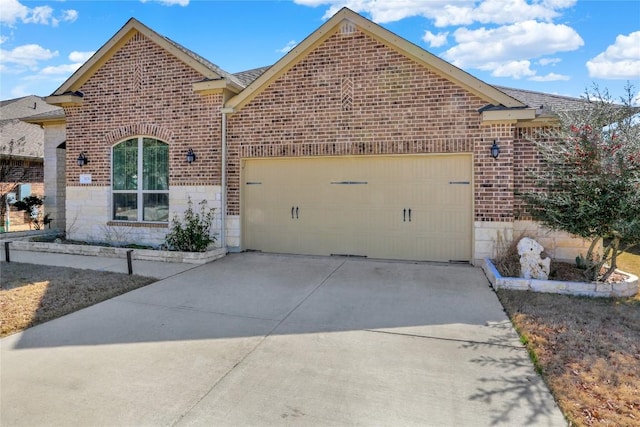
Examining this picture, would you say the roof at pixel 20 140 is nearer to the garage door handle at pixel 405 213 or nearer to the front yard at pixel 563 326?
the front yard at pixel 563 326

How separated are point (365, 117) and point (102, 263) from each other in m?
6.52

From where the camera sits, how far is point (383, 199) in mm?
8594

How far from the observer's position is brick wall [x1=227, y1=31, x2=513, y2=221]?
7859 mm

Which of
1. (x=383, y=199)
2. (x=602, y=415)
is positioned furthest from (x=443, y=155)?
(x=602, y=415)

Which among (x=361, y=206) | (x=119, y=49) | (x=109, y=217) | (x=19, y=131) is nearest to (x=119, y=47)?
(x=119, y=49)

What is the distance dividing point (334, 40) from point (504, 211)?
5202mm

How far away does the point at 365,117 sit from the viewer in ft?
27.7

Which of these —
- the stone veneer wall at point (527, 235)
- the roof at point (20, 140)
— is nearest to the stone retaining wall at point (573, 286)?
the stone veneer wall at point (527, 235)

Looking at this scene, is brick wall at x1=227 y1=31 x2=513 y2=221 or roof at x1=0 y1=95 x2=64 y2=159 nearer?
brick wall at x1=227 y1=31 x2=513 y2=221

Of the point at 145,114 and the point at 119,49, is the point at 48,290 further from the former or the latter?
Result: the point at 119,49

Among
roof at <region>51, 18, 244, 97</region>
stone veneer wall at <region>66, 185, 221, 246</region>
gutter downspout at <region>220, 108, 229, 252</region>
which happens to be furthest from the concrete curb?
roof at <region>51, 18, 244, 97</region>

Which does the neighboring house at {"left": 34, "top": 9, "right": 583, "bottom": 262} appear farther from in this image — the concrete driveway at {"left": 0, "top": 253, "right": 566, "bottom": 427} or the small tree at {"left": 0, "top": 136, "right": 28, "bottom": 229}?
the small tree at {"left": 0, "top": 136, "right": 28, "bottom": 229}

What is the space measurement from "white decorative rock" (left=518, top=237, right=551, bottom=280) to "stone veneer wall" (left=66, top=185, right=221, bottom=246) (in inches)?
258

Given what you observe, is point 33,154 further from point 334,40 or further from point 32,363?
point 32,363
